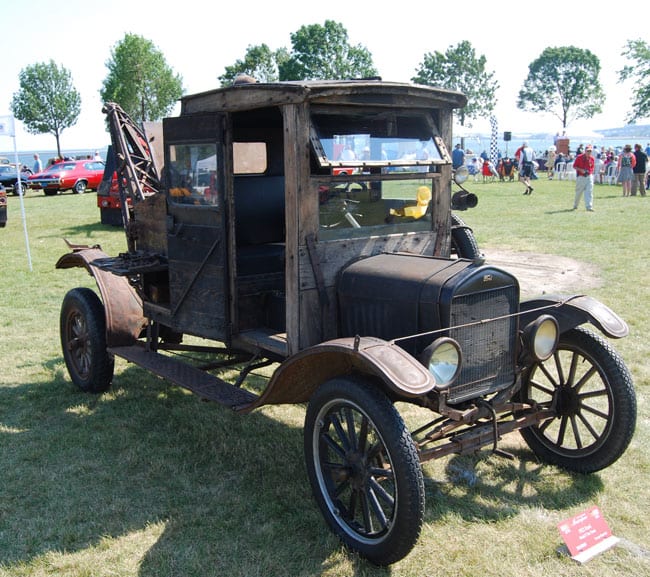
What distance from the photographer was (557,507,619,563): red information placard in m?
3.03

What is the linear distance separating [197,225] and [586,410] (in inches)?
101

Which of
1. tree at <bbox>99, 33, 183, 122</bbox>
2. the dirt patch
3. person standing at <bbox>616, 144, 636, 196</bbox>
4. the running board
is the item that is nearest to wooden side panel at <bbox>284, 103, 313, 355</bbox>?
the running board

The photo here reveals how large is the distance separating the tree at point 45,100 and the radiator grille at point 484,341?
54.1 metres

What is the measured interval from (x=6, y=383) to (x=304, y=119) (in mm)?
3680

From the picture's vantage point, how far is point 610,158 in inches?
1065

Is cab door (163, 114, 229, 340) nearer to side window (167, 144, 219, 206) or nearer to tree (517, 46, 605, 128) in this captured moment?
side window (167, 144, 219, 206)

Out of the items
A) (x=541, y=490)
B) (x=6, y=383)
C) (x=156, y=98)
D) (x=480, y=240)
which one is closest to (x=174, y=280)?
(x=6, y=383)

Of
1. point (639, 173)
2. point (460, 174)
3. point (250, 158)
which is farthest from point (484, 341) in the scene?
point (639, 173)

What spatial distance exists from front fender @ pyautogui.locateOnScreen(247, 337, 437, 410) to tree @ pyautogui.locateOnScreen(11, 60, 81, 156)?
176 ft

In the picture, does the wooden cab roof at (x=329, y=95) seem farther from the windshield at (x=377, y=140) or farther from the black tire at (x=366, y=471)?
the black tire at (x=366, y=471)

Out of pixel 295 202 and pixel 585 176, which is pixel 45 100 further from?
pixel 295 202

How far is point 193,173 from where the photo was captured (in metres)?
4.14

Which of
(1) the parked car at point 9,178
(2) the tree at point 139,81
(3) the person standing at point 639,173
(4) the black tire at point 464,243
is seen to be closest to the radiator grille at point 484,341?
(4) the black tire at point 464,243

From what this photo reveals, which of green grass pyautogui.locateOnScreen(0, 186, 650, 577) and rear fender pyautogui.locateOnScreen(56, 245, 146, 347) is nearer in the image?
green grass pyautogui.locateOnScreen(0, 186, 650, 577)
